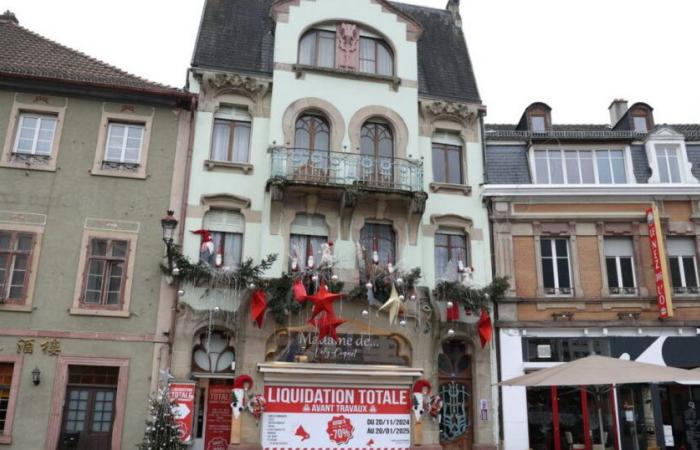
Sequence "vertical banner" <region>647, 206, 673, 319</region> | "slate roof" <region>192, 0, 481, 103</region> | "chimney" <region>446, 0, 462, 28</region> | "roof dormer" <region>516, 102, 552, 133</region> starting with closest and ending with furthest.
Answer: "vertical banner" <region>647, 206, 673, 319</region>
"slate roof" <region>192, 0, 481, 103</region>
"roof dormer" <region>516, 102, 552, 133</region>
"chimney" <region>446, 0, 462, 28</region>

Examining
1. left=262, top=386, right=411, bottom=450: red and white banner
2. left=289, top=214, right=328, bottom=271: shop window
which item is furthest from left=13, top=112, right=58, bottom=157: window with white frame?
left=262, top=386, right=411, bottom=450: red and white banner

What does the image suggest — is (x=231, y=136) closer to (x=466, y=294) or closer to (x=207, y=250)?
(x=207, y=250)

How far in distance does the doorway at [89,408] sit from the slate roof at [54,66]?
7142mm

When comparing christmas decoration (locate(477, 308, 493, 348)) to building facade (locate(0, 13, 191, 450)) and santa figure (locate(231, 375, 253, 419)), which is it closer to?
santa figure (locate(231, 375, 253, 419))

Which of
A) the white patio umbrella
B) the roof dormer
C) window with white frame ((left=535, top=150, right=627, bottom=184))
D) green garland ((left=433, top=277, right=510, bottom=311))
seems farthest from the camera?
the roof dormer

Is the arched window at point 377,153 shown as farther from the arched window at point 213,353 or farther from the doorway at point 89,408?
the doorway at point 89,408

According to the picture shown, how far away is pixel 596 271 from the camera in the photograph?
58.4ft

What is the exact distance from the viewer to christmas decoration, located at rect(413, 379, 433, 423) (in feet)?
52.2

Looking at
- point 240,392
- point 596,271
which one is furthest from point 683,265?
point 240,392

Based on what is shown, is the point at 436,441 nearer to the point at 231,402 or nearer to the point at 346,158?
the point at 231,402

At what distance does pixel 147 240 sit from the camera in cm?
1594

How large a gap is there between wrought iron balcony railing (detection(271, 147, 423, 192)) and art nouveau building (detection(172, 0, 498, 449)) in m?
0.04

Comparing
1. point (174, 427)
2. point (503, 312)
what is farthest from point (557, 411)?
point (174, 427)

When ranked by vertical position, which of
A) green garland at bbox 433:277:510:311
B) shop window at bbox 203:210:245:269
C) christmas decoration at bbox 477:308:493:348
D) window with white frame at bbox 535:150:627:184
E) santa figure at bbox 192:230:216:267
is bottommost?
christmas decoration at bbox 477:308:493:348
